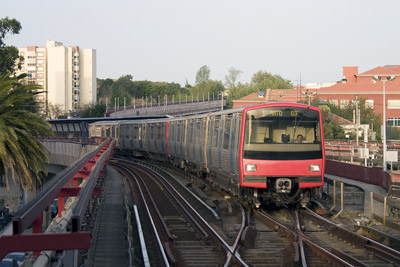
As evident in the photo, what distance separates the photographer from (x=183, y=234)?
46.8 feet

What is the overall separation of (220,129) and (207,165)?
2.89 meters

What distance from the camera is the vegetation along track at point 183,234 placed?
1123 centimetres

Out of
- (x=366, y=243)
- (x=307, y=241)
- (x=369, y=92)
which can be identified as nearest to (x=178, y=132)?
(x=307, y=241)

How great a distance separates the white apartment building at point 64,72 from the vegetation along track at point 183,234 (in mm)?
112799

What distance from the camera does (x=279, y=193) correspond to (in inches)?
643

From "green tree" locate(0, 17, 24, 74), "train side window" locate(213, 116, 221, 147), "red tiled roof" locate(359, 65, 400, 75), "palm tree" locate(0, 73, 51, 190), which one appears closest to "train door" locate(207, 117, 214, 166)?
"train side window" locate(213, 116, 221, 147)

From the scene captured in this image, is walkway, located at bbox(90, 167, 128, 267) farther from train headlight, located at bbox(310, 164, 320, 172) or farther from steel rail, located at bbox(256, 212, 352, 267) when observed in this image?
train headlight, located at bbox(310, 164, 320, 172)

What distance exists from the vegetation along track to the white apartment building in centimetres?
11280

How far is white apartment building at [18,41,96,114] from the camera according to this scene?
135 meters

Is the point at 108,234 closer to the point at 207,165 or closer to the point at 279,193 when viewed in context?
the point at 279,193

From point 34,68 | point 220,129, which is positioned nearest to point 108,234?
point 220,129

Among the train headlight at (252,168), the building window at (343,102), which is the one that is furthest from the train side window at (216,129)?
the building window at (343,102)

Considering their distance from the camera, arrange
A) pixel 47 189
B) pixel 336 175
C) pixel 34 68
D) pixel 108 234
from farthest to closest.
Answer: pixel 34 68
pixel 336 175
pixel 108 234
pixel 47 189

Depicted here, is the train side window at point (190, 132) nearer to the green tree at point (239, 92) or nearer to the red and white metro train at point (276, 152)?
the red and white metro train at point (276, 152)
